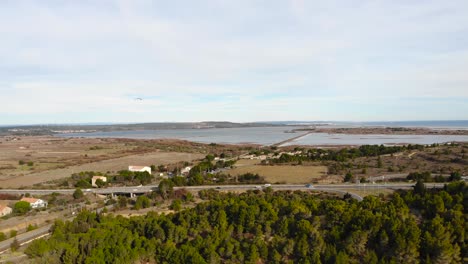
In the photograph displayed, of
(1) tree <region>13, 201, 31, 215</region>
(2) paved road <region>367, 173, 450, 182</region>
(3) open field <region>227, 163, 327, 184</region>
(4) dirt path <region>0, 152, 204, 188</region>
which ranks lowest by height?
(4) dirt path <region>0, 152, 204, 188</region>

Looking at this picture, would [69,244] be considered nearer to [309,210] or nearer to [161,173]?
[309,210]

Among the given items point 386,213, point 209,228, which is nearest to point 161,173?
point 209,228

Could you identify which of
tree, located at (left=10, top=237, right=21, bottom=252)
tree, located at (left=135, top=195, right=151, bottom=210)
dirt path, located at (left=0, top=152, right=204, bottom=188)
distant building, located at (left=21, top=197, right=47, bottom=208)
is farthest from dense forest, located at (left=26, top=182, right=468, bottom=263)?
dirt path, located at (left=0, top=152, right=204, bottom=188)

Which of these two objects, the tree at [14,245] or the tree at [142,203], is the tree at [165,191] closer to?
the tree at [142,203]

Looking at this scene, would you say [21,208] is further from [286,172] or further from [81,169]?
[286,172]

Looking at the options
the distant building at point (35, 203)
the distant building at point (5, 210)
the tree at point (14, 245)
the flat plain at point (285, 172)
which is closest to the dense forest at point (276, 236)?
the tree at point (14, 245)

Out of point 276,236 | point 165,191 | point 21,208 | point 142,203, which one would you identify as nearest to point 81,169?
point 21,208

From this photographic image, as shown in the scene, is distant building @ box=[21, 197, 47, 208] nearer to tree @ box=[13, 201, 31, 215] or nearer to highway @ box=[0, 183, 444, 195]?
tree @ box=[13, 201, 31, 215]
